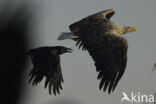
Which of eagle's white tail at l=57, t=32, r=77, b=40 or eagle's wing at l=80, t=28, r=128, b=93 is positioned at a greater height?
eagle's white tail at l=57, t=32, r=77, b=40

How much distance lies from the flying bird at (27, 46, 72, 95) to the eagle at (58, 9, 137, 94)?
27.4 inches

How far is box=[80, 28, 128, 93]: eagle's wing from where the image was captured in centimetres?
1325

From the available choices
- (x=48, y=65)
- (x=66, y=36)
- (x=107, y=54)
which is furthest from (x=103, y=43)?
(x=48, y=65)

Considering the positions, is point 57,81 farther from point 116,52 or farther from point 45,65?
point 116,52

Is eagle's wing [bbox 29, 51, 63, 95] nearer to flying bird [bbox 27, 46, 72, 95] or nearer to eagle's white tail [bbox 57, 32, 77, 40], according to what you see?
flying bird [bbox 27, 46, 72, 95]

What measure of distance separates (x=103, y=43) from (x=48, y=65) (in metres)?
2.44

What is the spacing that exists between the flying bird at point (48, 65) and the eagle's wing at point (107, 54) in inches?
65.0

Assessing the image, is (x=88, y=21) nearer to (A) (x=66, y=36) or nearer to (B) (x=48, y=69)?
(A) (x=66, y=36)

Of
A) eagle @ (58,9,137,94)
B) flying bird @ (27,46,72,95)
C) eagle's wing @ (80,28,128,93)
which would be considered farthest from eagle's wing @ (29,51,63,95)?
eagle's wing @ (80,28,128,93)

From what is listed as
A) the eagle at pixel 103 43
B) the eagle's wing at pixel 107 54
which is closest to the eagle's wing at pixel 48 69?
the eagle at pixel 103 43

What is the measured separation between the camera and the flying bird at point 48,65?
52.5ft

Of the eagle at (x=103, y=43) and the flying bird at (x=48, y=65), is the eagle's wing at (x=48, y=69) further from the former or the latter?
the eagle at (x=103, y=43)

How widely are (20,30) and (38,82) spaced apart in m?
1.94

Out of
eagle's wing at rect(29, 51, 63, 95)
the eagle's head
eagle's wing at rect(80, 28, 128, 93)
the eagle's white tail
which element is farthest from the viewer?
eagle's wing at rect(29, 51, 63, 95)
